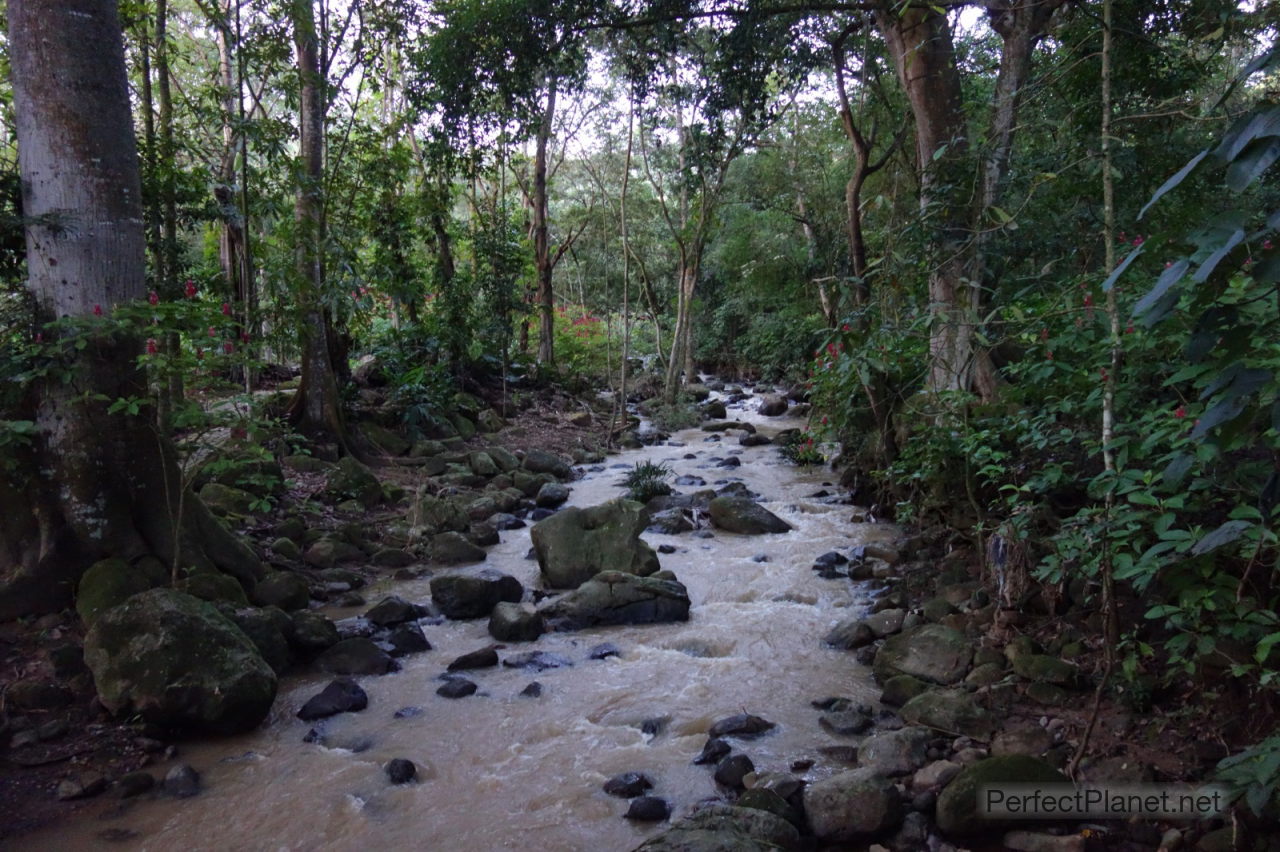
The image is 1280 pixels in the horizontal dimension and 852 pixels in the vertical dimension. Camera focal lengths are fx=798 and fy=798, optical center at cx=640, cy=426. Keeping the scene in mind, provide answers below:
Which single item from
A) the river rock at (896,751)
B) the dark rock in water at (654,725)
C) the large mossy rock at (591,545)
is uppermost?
the large mossy rock at (591,545)

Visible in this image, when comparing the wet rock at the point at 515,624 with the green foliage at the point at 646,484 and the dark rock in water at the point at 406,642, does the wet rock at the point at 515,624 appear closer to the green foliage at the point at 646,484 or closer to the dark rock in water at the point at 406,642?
the dark rock in water at the point at 406,642

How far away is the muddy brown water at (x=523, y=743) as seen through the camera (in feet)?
12.6

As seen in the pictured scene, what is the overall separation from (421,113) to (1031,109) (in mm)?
6434

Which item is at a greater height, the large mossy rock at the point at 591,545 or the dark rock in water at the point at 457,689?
the large mossy rock at the point at 591,545

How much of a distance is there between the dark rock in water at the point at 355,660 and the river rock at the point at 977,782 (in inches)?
150

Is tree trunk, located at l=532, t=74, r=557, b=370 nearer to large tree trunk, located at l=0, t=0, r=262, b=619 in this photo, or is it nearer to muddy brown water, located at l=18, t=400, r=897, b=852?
muddy brown water, located at l=18, t=400, r=897, b=852

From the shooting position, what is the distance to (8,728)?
4227mm

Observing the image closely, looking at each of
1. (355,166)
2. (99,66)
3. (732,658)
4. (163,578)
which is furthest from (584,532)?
(355,166)

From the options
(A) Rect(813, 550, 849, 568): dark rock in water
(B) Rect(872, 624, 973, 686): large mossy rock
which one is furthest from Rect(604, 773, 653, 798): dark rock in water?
(A) Rect(813, 550, 849, 568): dark rock in water

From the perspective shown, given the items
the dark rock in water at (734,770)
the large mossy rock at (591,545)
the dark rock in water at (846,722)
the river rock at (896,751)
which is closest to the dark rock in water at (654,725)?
the dark rock in water at (734,770)

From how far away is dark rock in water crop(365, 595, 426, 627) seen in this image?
648cm

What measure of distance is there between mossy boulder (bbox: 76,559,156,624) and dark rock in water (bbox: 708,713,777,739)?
3711mm

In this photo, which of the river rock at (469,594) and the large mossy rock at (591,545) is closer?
the river rock at (469,594)

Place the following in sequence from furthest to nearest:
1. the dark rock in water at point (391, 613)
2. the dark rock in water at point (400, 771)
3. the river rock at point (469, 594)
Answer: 1. the river rock at point (469, 594)
2. the dark rock in water at point (391, 613)
3. the dark rock in water at point (400, 771)
